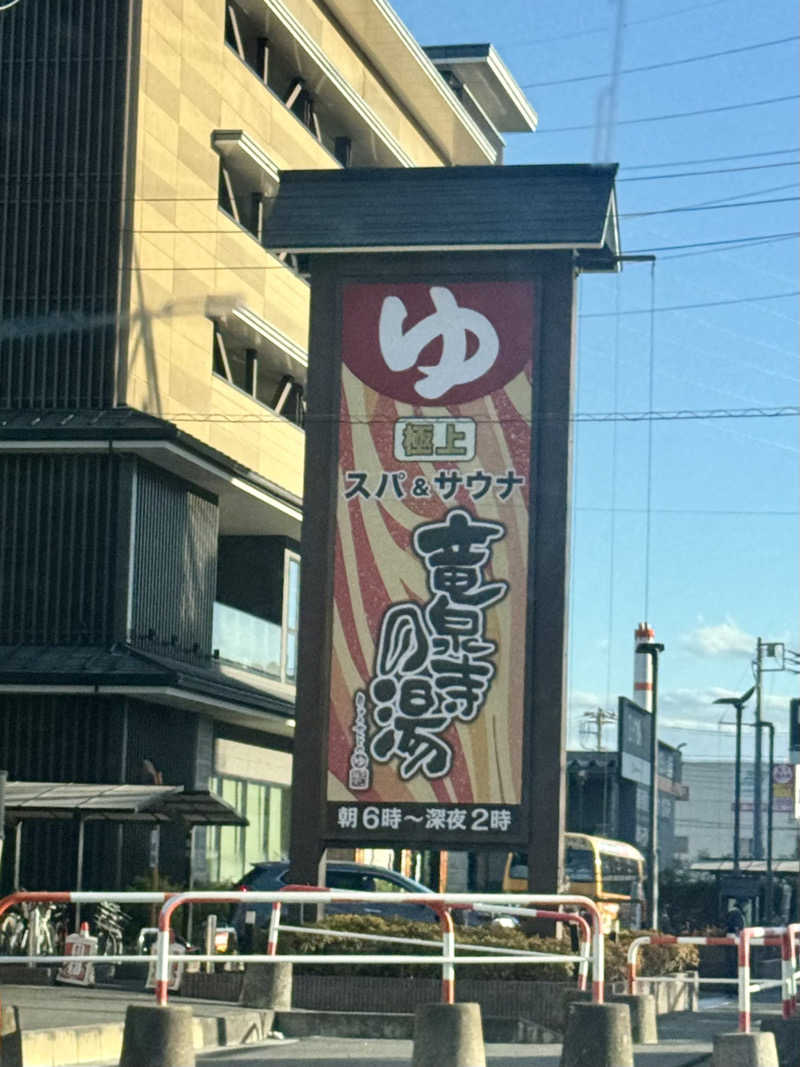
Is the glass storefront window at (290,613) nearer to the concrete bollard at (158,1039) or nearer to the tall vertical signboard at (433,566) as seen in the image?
the tall vertical signboard at (433,566)

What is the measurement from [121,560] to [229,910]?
21.2ft

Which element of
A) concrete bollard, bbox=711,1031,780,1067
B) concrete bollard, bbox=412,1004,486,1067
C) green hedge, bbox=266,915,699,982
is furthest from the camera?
green hedge, bbox=266,915,699,982

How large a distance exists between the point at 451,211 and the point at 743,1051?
749 inches

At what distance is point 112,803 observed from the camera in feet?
87.2

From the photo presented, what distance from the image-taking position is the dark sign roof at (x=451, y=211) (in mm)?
30188

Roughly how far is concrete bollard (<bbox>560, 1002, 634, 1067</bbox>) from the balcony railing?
2613cm

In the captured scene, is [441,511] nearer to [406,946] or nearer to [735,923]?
[406,946]

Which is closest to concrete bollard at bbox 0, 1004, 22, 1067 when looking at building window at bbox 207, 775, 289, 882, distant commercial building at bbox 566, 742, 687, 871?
building window at bbox 207, 775, 289, 882

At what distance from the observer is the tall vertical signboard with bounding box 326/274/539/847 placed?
29.1m

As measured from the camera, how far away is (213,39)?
39.4m

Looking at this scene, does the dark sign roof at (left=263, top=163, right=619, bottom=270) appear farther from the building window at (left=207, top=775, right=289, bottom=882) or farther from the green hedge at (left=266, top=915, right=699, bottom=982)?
the building window at (left=207, top=775, right=289, bottom=882)

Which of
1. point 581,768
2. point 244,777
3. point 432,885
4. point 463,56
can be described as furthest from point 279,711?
point 581,768

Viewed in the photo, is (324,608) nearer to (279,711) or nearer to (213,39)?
(279,711)

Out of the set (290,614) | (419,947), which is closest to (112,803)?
(419,947)
